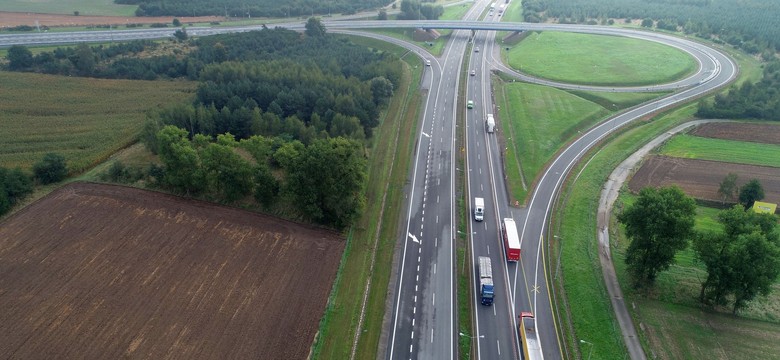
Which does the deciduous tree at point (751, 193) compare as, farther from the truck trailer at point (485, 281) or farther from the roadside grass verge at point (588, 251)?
the truck trailer at point (485, 281)

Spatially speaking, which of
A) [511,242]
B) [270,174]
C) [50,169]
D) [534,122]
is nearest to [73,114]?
[50,169]

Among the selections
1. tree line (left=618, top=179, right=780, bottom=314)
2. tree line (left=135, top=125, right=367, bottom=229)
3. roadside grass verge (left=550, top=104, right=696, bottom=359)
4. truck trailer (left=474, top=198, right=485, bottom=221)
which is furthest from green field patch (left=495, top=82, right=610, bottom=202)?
tree line (left=135, top=125, right=367, bottom=229)

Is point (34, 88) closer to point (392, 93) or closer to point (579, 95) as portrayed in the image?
point (392, 93)

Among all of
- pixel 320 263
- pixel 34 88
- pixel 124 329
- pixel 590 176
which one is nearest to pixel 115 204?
pixel 124 329

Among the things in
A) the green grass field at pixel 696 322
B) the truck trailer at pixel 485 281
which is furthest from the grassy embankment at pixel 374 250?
the green grass field at pixel 696 322

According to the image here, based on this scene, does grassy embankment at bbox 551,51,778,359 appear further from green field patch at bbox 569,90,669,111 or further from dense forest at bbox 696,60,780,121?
green field patch at bbox 569,90,669,111

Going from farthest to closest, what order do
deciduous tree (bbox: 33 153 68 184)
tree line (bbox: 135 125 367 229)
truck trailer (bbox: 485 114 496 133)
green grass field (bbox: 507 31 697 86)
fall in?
green grass field (bbox: 507 31 697 86), truck trailer (bbox: 485 114 496 133), deciduous tree (bbox: 33 153 68 184), tree line (bbox: 135 125 367 229)
